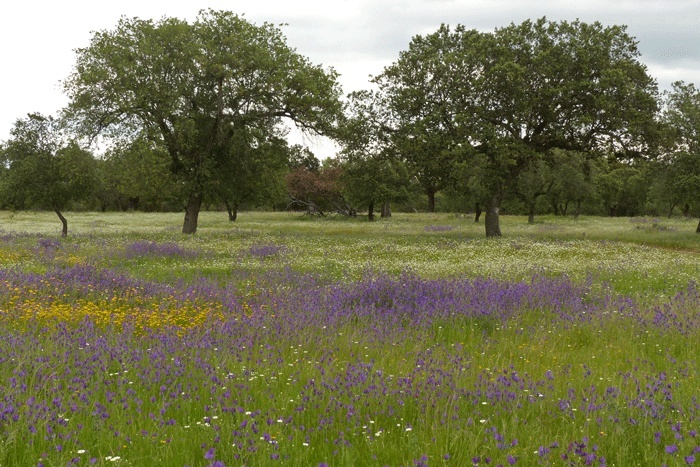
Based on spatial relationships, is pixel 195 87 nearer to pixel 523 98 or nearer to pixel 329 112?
pixel 329 112

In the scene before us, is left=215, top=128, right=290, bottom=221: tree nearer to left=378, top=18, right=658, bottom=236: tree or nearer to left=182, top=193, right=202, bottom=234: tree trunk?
left=182, top=193, right=202, bottom=234: tree trunk

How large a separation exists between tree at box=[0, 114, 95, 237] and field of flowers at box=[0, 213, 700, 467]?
20.0 m

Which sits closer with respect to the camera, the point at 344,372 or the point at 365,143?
the point at 344,372

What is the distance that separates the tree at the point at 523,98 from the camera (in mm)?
29500

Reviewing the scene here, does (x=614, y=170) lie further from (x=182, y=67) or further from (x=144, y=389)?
(x=144, y=389)

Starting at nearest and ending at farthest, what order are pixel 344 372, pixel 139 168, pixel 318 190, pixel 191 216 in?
pixel 344 372 < pixel 139 168 < pixel 191 216 < pixel 318 190

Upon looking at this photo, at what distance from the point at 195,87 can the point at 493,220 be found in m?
20.7

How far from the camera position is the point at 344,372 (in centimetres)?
592

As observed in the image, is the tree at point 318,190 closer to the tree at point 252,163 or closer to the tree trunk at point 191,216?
the tree at point 252,163

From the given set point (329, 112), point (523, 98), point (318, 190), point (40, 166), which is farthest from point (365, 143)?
point (318, 190)

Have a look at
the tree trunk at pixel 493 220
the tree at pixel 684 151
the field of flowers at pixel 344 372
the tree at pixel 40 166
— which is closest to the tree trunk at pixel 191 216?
the tree at pixel 40 166

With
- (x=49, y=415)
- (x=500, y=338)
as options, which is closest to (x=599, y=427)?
(x=500, y=338)

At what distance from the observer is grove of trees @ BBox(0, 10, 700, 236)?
97.8ft

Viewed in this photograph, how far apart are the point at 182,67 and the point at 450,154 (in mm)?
16459
